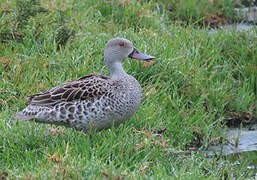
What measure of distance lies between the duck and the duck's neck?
0.21 ft

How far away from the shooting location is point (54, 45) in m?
7.12

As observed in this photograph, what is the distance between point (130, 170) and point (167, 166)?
0.40 m

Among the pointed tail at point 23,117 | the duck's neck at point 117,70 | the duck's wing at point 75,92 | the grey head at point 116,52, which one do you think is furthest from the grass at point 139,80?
the grey head at point 116,52

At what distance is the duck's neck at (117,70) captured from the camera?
556cm

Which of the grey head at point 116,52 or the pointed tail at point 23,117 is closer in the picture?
the pointed tail at point 23,117

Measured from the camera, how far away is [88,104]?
5.17 meters

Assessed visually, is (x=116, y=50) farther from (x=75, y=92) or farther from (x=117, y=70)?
(x=75, y=92)

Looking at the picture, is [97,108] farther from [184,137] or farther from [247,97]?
[247,97]

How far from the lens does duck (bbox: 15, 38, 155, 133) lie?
5.15m

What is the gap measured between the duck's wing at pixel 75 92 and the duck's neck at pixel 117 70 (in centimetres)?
14

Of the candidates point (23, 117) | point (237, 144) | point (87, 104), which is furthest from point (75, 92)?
point (237, 144)

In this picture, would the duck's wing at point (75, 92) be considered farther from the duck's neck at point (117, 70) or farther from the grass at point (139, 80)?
the grass at point (139, 80)

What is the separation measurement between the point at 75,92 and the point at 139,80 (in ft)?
5.36

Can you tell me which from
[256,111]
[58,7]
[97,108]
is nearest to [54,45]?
[58,7]
